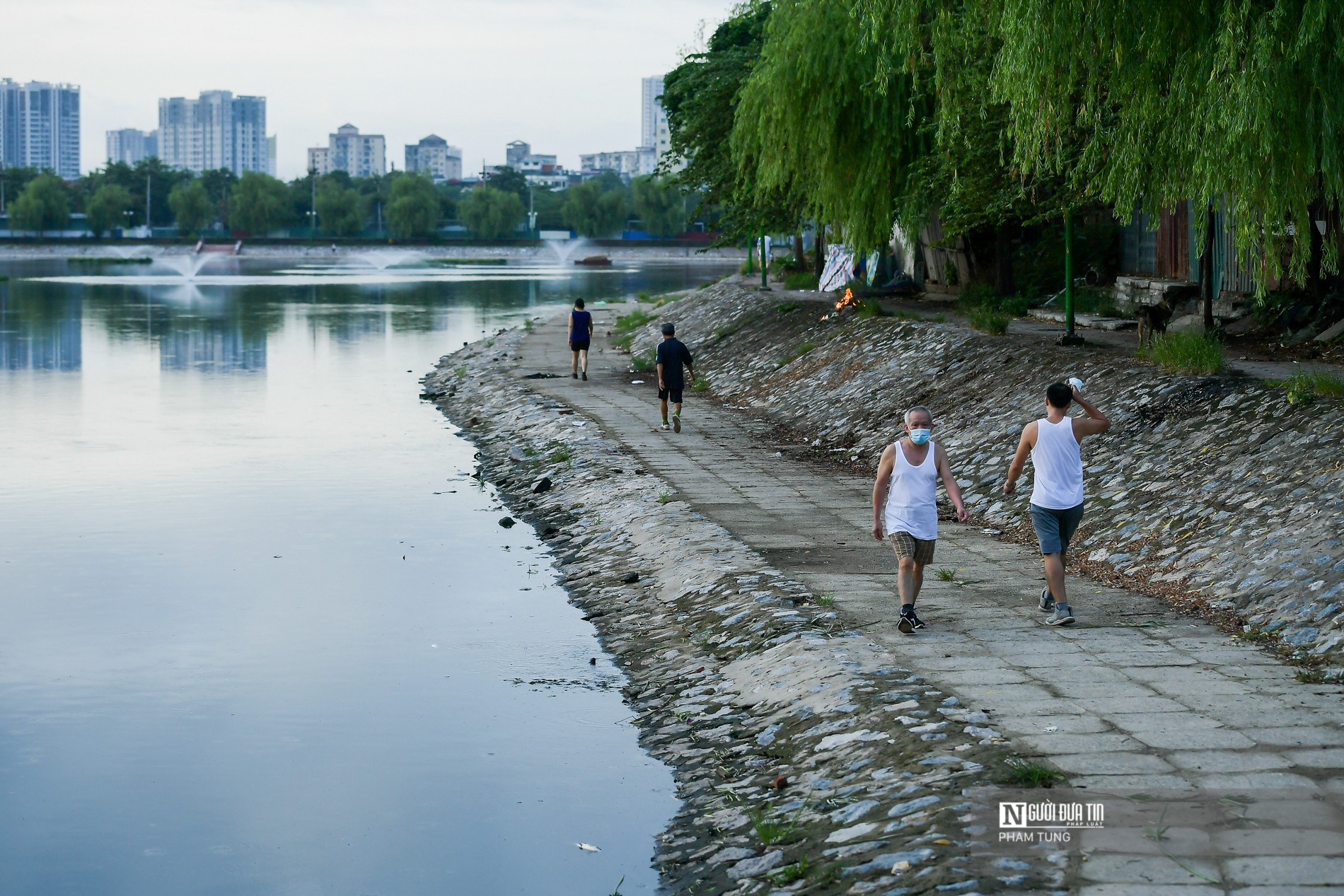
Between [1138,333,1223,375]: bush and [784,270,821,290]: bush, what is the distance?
63.5 feet

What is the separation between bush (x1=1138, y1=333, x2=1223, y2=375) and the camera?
555 inches

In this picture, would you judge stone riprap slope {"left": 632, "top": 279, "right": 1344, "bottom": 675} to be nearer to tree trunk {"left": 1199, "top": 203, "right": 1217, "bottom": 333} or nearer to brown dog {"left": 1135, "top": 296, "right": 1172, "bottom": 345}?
brown dog {"left": 1135, "top": 296, "right": 1172, "bottom": 345}

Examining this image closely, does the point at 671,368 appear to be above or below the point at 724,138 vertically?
below

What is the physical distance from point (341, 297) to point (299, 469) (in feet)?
154

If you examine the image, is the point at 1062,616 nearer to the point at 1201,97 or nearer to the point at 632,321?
the point at 1201,97

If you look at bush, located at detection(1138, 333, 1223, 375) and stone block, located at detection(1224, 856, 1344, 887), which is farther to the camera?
bush, located at detection(1138, 333, 1223, 375)

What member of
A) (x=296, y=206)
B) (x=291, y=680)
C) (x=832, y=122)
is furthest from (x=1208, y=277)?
(x=296, y=206)

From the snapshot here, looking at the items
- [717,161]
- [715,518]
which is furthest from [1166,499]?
[717,161]

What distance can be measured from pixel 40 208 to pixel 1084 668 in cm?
13757

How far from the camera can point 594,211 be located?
140 meters

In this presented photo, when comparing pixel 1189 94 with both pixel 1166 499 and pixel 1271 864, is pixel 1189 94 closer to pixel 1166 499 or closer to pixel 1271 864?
pixel 1166 499

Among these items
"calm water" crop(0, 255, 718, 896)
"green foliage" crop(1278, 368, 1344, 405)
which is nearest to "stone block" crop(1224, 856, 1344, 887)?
"calm water" crop(0, 255, 718, 896)

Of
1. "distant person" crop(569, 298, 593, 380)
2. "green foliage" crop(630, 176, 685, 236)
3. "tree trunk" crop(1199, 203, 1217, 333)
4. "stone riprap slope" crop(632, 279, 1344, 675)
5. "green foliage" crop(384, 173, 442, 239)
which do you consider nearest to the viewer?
"stone riprap slope" crop(632, 279, 1344, 675)

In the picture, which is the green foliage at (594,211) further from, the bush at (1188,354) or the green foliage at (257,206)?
the bush at (1188,354)
